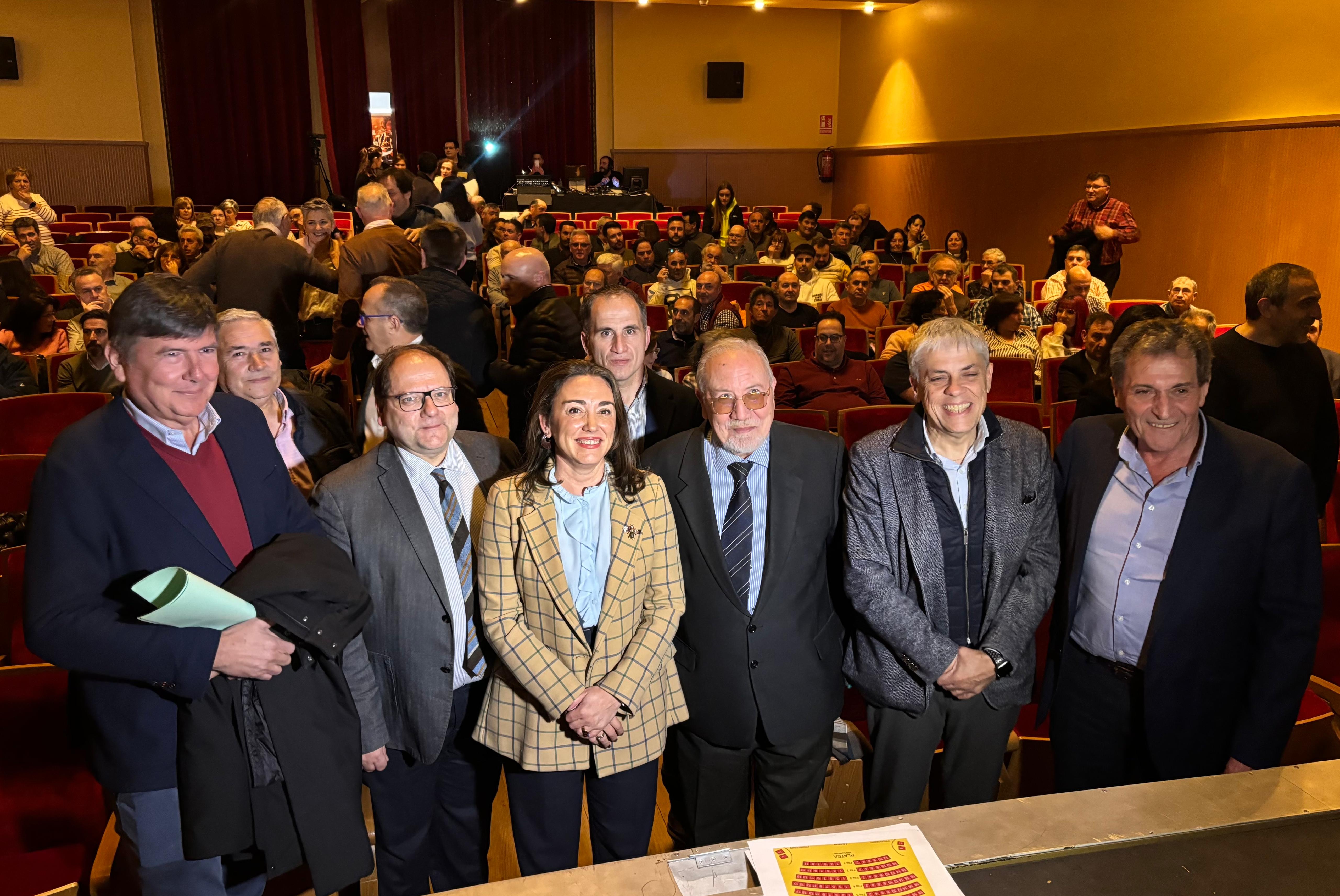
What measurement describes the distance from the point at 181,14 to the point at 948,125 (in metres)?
11.2

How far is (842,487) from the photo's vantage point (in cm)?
212

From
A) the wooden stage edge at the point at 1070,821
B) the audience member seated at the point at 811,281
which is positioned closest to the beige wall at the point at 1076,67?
the audience member seated at the point at 811,281

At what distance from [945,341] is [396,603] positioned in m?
1.23

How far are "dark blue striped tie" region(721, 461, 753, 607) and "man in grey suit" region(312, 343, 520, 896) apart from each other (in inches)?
20.6

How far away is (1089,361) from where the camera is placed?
4.99 metres

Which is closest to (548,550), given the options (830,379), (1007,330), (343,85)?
(830,379)

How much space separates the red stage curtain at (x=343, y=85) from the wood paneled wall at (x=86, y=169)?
273cm

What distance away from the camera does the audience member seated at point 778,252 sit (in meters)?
9.76

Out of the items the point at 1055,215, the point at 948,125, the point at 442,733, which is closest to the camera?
the point at 442,733

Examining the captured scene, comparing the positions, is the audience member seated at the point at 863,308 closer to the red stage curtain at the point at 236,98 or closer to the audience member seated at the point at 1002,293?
the audience member seated at the point at 1002,293

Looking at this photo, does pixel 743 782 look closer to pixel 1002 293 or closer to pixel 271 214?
pixel 271 214

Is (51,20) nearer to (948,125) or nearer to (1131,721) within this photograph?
(948,125)

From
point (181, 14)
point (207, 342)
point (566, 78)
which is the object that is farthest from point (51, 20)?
point (207, 342)

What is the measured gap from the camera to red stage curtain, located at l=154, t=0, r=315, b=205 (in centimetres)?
1425
